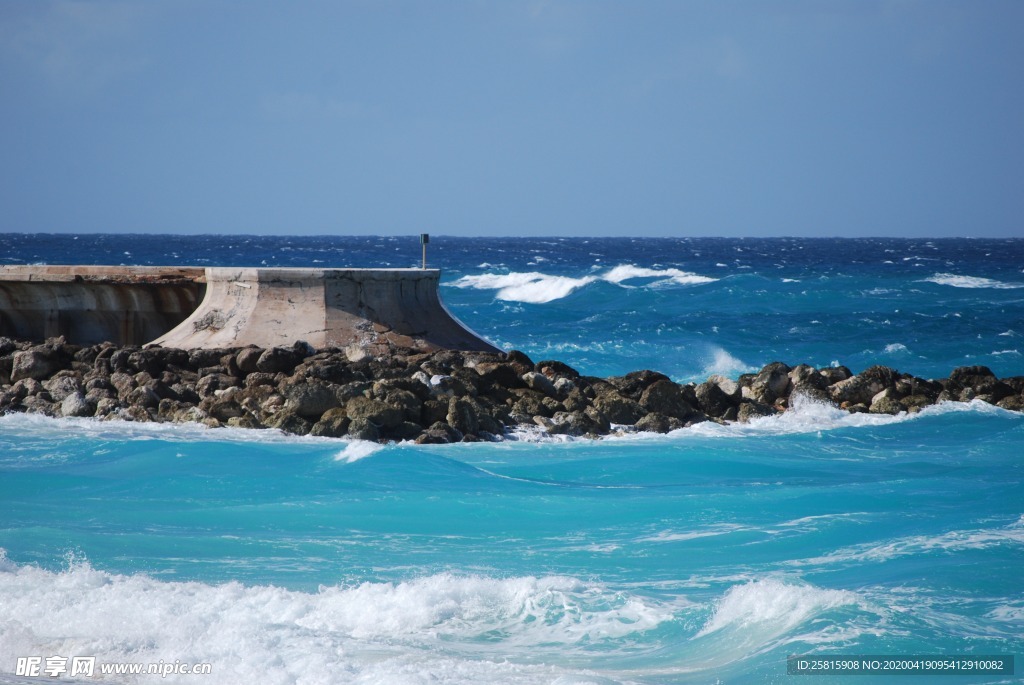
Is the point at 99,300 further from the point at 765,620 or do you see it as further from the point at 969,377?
the point at 969,377

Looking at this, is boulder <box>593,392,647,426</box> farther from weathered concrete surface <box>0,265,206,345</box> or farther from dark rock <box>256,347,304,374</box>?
weathered concrete surface <box>0,265,206,345</box>

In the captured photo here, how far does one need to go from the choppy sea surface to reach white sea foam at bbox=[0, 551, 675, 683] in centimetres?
2

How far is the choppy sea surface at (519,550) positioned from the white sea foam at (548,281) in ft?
69.9

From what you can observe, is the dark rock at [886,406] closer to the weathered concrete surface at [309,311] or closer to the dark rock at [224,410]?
the weathered concrete surface at [309,311]

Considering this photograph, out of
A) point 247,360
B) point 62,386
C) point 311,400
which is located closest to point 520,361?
point 311,400

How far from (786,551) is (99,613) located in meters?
4.14

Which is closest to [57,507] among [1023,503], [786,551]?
[786,551]

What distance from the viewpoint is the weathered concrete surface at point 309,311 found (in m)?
12.1

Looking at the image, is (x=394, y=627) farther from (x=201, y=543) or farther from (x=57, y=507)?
(x=57, y=507)

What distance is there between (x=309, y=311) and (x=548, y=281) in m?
23.7

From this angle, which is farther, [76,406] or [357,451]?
[76,406]

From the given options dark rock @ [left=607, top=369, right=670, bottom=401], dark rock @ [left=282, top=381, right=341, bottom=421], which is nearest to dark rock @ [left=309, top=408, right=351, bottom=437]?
dark rock @ [left=282, top=381, right=341, bottom=421]

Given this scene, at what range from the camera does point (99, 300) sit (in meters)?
13.6

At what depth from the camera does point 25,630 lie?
535cm
